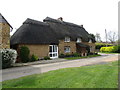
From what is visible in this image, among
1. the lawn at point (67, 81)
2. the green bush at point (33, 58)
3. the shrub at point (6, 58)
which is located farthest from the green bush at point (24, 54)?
the lawn at point (67, 81)

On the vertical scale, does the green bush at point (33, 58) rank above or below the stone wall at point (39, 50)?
below

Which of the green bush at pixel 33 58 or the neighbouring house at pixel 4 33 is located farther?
the green bush at pixel 33 58

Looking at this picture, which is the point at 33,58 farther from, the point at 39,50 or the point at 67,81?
the point at 67,81

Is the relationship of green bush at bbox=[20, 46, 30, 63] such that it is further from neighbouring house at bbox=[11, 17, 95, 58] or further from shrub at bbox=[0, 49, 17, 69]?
shrub at bbox=[0, 49, 17, 69]

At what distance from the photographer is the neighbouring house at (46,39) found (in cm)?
1810

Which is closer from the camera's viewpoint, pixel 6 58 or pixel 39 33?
pixel 6 58

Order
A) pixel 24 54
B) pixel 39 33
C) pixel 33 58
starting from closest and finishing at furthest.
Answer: pixel 24 54, pixel 33 58, pixel 39 33

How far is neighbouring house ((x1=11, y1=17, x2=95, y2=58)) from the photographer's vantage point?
18100mm

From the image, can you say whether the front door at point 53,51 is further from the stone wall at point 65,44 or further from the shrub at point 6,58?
the shrub at point 6,58

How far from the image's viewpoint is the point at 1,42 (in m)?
13.6

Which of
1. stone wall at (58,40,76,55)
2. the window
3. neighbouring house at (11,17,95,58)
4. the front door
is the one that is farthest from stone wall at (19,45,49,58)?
the window

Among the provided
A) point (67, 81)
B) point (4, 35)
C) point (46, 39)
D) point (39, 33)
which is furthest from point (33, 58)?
point (67, 81)

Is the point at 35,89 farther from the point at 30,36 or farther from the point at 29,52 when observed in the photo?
the point at 30,36

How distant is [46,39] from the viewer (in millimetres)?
20188
